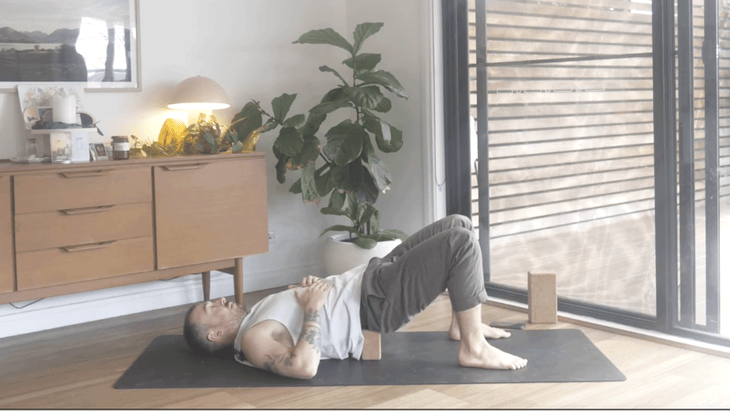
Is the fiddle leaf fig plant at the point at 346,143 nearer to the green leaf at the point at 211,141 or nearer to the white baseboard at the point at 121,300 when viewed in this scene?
the green leaf at the point at 211,141

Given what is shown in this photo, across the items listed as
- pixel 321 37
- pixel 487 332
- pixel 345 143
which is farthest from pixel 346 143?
pixel 487 332

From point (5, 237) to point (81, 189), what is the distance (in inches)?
15.1

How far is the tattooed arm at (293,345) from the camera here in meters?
2.80

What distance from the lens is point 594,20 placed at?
3.74 m

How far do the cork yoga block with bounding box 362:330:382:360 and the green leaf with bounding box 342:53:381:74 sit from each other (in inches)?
72.0

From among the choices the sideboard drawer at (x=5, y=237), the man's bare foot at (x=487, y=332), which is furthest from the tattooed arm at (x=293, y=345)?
the sideboard drawer at (x=5, y=237)

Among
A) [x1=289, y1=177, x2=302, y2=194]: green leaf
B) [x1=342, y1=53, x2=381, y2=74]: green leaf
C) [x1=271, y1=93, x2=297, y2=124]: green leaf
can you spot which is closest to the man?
[x1=289, y1=177, x2=302, y2=194]: green leaf

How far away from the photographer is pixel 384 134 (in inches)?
168

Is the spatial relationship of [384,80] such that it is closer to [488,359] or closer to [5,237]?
[488,359]

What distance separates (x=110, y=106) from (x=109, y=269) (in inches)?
37.4

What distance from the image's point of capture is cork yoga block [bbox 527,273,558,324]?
3686mm

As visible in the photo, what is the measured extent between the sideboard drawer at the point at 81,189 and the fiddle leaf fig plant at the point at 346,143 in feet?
2.67

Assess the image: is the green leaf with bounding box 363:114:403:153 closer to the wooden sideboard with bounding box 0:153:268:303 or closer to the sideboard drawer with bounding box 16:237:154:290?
the wooden sideboard with bounding box 0:153:268:303

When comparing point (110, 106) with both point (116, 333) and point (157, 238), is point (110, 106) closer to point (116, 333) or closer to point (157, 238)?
point (157, 238)
